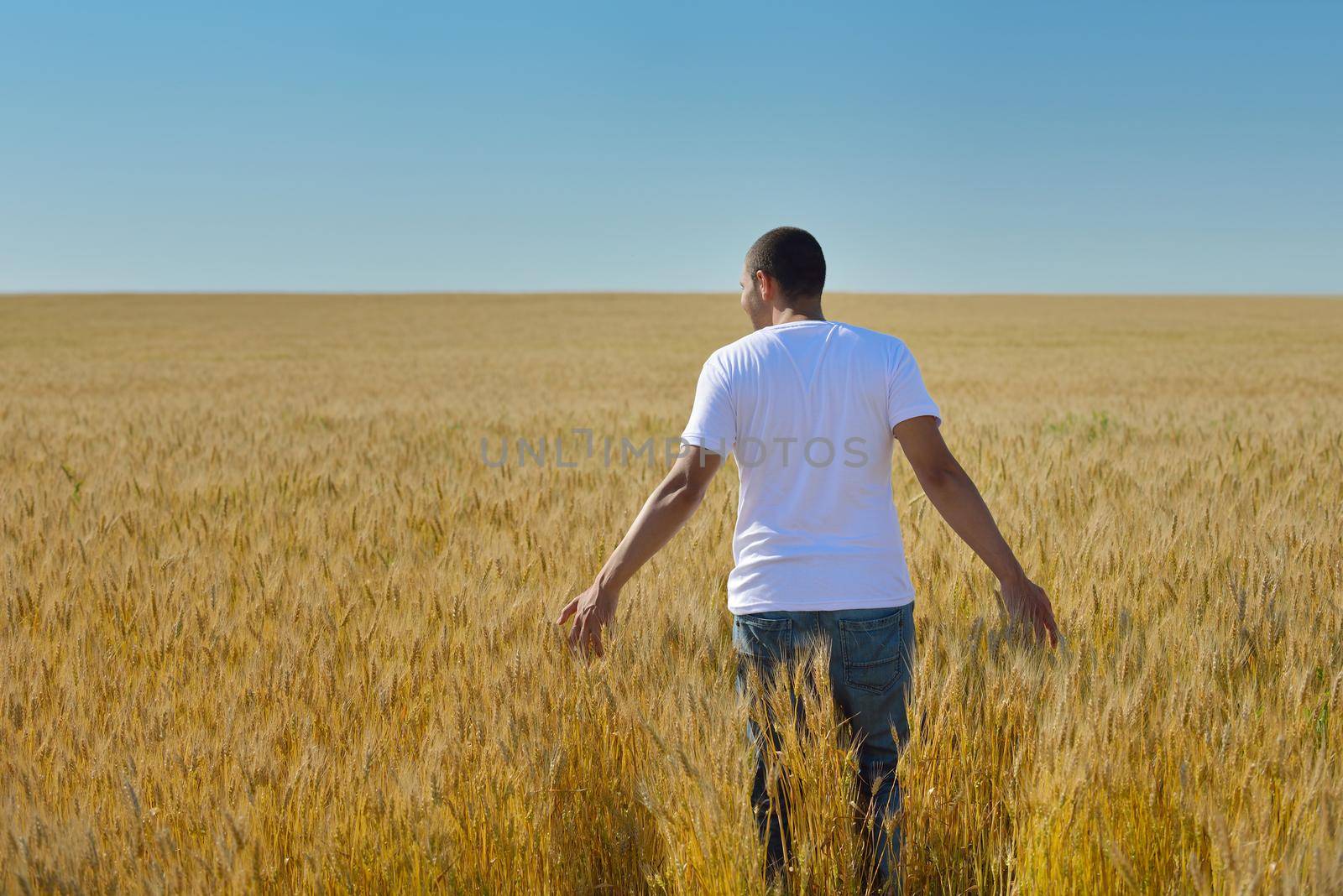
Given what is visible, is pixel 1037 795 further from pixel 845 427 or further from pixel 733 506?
pixel 733 506

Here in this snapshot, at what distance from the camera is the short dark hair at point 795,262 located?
6.80ft

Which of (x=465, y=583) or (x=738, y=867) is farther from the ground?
(x=465, y=583)

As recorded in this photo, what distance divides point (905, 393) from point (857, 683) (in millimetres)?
635

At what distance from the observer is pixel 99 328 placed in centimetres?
4159

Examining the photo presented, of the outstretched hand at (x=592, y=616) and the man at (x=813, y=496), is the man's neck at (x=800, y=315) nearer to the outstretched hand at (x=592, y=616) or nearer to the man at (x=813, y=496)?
the man at (x=813, y=496)

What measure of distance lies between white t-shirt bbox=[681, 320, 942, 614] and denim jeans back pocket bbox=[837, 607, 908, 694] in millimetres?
43

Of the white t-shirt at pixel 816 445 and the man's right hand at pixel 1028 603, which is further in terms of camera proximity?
the man's right hand at pixel 1028 603

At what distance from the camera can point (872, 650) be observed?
2.02m

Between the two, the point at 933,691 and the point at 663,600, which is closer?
the point at 933,691

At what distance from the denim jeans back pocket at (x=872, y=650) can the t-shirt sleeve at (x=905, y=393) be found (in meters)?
0.43

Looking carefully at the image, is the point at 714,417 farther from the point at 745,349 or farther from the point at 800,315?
the point at 800,315

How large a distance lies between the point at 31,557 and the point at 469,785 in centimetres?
283

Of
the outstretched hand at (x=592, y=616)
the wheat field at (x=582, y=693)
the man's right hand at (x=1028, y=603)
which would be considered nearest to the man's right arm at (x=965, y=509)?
the man's right hand at (x=1028, y=603)

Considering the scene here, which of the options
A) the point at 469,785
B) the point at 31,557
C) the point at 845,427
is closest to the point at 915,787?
the point at 845,427
